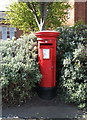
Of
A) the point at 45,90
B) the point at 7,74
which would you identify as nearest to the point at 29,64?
the point at 7,74

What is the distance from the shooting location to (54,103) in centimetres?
384

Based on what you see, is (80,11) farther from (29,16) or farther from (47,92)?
(47,92)

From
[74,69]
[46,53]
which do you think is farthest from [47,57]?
[74,69]

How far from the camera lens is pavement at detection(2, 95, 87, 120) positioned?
3234 millimetres

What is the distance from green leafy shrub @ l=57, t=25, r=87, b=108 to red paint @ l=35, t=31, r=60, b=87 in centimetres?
27

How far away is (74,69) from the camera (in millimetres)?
3613

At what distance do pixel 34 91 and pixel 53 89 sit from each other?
55 centimetres

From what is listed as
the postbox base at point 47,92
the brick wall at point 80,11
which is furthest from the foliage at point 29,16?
the brick wall at point 80,11

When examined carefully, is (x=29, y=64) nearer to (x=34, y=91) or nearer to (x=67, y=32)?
(x=34, y=91)

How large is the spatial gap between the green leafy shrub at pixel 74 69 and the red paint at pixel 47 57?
0.27 metres

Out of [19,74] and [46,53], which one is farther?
[46,53]

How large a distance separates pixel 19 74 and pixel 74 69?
1.30m

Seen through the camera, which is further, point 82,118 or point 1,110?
point 1,110

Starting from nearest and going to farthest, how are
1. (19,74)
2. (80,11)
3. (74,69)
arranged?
1. (19,74)
2. (74,69)
3. (80,11)
